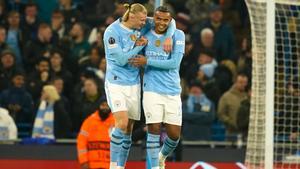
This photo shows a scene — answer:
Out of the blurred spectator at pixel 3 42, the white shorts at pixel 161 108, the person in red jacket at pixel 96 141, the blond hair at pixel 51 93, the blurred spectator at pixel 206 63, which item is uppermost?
the blurred spectator at pixel 3 42

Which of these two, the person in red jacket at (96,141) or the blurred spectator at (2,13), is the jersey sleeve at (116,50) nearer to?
the person in red jacket at (96,141)

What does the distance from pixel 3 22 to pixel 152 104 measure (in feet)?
23.6

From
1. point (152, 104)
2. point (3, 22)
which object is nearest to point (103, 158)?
point (152, 104)

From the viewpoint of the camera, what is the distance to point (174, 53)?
584 inches

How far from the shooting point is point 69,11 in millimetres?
21766

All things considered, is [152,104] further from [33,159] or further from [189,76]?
[189,76]

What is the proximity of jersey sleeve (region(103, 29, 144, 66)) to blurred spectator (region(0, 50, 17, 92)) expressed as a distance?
18.2ft

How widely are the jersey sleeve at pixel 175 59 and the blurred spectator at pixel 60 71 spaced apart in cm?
533

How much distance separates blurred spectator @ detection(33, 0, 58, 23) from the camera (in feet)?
73.9

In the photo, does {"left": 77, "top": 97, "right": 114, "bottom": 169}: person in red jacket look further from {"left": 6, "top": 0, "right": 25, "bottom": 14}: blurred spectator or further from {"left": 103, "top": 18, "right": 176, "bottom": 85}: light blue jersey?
{"left": 6, "top": 0, "right": 25, "bottom": 14}: blurred spectator

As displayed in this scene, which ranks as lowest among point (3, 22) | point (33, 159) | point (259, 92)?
point (33, 159)

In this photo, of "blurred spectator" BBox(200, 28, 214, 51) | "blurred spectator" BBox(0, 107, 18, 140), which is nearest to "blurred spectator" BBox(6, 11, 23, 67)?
"blurred spectator" BBox(0, 107, 18, 140)

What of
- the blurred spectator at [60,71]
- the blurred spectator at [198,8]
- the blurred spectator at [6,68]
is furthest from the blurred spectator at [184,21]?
the blurred spectator at [6,68]

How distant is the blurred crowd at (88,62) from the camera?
63.9ft
